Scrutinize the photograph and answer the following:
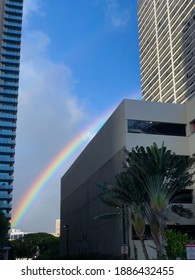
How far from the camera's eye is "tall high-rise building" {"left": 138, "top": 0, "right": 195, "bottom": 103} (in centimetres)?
12096

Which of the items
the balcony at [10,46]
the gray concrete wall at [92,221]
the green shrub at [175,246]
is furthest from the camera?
the balcony at [10,46]

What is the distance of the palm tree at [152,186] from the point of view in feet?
105

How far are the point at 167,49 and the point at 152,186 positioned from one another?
113 m

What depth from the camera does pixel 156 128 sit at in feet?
144

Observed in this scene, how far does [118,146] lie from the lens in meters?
43.7

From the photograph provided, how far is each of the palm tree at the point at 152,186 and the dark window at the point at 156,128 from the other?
342 inches

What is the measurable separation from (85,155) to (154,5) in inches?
4294

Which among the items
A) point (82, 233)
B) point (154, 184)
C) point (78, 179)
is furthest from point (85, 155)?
point (154, 184)

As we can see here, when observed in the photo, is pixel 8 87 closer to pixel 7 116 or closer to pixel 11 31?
pixel 7 116

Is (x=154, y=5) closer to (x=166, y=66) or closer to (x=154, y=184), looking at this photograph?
(x=166, y=66)

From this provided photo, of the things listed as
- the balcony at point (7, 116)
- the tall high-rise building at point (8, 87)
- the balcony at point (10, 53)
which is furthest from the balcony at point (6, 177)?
the balcony at point (10, 53)

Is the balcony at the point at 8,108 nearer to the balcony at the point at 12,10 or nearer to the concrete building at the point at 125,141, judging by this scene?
the balcony at the point at 12,10

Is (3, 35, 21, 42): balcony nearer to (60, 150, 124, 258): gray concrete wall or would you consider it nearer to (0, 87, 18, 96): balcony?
(0, 87, 18, 96): balcony
